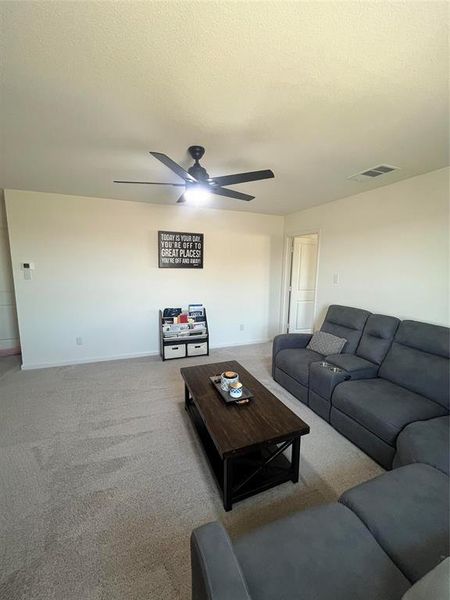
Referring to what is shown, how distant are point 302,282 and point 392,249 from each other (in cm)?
211

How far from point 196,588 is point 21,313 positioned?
12.6 ft

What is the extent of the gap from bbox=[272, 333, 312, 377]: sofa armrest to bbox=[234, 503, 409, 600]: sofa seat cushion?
86.8 inches

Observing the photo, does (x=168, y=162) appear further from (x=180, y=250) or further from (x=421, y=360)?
(x=421, y=360)

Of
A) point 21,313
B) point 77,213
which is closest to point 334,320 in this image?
point 77,213

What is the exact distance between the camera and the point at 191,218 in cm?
420

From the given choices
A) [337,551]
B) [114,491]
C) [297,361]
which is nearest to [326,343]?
[297,361]

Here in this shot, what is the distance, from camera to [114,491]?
5.64 ft

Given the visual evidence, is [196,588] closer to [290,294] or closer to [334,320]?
[334,320]

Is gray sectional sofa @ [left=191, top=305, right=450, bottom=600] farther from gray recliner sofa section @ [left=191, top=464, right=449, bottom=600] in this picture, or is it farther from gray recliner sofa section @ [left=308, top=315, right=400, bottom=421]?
gray recliner sofa section @ [left=308, top=315, right=400, bottom=421]

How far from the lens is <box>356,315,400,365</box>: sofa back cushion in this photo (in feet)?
8.68

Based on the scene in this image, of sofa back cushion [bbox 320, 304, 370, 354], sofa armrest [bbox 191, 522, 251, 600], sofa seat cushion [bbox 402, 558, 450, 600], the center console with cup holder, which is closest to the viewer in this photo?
sofa seat cushion [bbox 402, 558, 450, 600]

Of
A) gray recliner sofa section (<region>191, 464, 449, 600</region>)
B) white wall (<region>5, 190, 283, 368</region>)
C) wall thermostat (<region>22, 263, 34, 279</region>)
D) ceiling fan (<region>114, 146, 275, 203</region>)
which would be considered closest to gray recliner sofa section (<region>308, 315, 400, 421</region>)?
gray recliner sofa section (<region>191, 464, 449, 600</region>)

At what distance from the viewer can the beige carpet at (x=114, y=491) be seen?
126cm

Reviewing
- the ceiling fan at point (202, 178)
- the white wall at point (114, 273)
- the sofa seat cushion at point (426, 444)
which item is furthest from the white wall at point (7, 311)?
the sofa seat cushion at point (426, 444)
